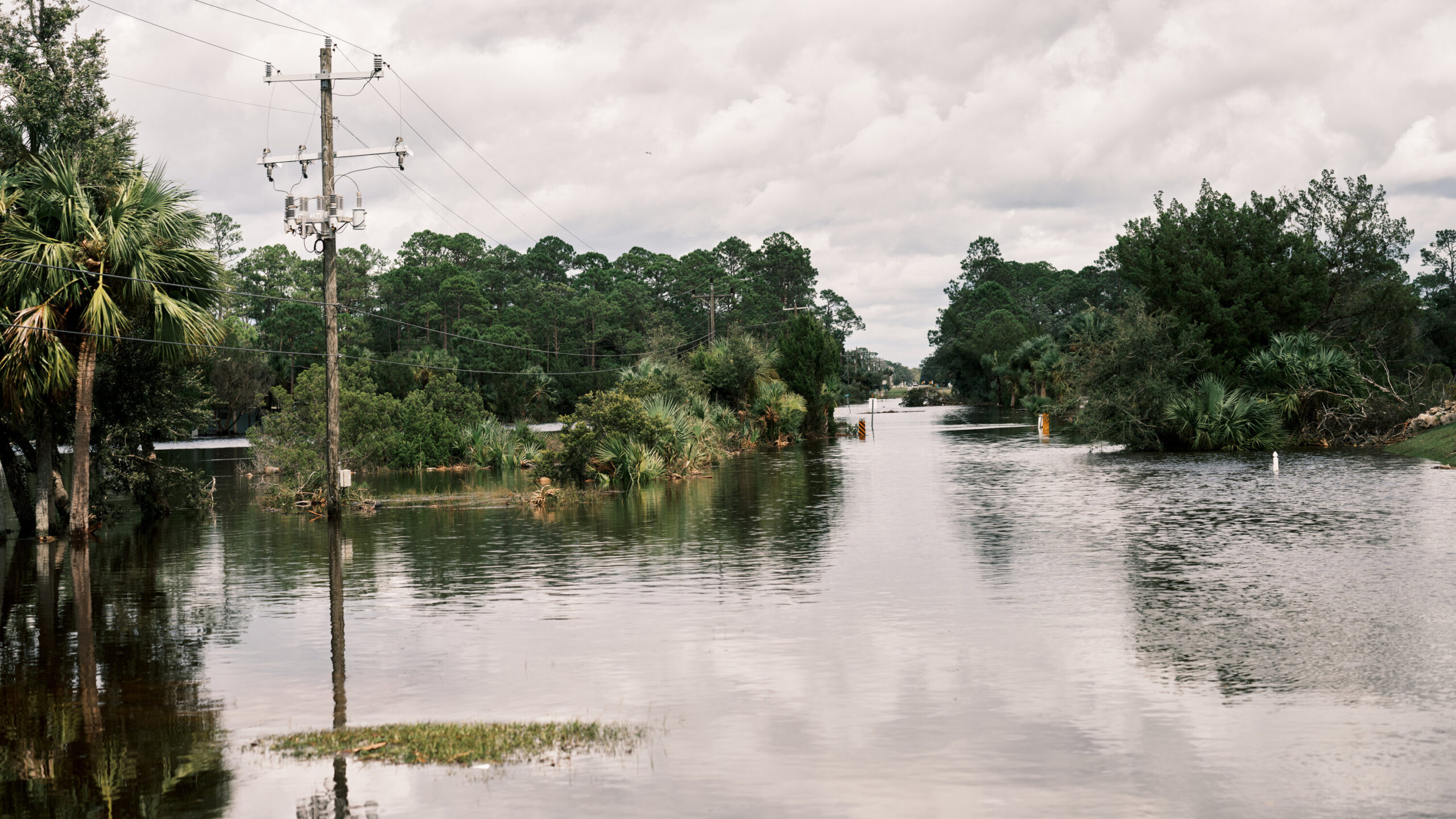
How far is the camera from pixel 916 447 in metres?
53.3

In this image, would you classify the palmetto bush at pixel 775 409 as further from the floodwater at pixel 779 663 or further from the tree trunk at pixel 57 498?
the tree trunk at pixel 57 498

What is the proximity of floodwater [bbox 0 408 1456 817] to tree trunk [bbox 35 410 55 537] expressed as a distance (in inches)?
29.0

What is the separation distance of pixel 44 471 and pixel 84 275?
4.80 m

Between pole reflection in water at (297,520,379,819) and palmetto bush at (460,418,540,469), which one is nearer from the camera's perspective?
pole reflection in water at (297,520,379,819)

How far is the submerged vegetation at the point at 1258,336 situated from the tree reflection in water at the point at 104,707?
38694mm

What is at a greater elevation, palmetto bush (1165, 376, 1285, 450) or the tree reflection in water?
palmetto bush (1165, 376, 1285, 450)

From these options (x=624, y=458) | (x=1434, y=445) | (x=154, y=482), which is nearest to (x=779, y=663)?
(x=154, y=482)

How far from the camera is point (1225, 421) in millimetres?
43812

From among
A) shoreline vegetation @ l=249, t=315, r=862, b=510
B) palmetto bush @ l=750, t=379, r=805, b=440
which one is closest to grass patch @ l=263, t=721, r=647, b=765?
shoreline vegetation @ l=249, t=315, r=862, b=510

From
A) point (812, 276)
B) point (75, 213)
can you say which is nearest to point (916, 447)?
point (75, 213)

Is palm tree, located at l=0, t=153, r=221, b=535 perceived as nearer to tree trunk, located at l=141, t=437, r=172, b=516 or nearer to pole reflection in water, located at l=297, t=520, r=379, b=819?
tree trunk, located at l=141, t=437, r=172, b=516

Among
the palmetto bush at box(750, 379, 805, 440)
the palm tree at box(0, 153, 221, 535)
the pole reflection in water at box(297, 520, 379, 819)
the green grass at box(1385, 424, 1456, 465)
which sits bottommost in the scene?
the pole reflection in water at box(297, 520, 379, 819)

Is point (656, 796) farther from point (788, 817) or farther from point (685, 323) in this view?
point (685, 323)

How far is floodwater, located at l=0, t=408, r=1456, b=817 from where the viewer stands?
7441 millimetres
